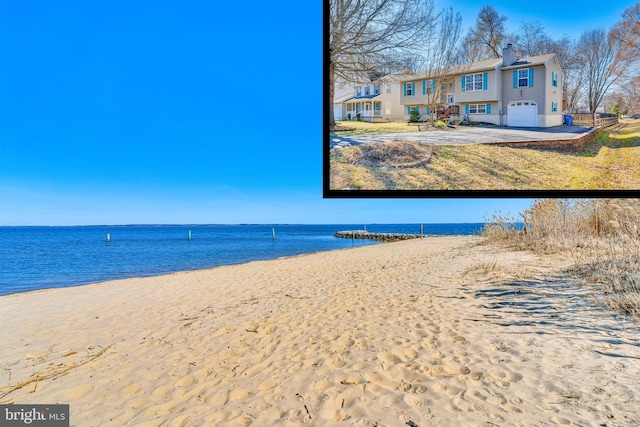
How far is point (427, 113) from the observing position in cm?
238

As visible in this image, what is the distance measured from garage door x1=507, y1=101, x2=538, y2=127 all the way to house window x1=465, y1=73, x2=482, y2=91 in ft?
0.85

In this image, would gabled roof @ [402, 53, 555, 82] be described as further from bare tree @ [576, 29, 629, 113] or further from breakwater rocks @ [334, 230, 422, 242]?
breakwater rocks @ [334, 230, 422, 242]

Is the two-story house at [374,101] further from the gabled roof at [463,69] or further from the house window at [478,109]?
the house window at [478,109]

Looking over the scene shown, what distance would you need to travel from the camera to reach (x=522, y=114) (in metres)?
2.37

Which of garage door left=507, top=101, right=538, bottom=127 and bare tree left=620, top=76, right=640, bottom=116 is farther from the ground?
bare tree left=620, top=76, right=640, bottom=116

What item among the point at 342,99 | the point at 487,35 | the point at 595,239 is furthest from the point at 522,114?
the point at 595,239

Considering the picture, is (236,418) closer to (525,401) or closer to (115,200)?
(525,401)

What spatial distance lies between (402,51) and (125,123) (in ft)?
68.4

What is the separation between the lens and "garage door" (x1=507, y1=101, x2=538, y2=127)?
2.32 metres

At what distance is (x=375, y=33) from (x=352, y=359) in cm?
220

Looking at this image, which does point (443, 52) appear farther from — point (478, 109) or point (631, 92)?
point (631, 92)

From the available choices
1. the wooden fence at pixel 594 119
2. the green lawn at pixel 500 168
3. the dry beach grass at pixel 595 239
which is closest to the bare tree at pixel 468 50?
the green lawn at pixel 500 168

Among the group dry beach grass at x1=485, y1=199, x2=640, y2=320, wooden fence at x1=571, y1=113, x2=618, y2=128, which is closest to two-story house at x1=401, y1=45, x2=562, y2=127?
wooden fence at x1=571, y1=113, x2=618, y2=128

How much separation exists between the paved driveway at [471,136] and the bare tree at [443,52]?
0.16 m
